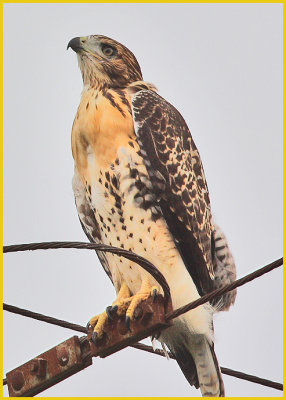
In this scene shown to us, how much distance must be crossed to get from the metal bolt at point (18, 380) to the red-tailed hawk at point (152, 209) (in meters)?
1.16

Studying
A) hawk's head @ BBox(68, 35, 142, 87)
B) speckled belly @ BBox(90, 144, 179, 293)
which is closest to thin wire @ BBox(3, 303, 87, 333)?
speckled belly @ BBox(90, 144, 179, 293)

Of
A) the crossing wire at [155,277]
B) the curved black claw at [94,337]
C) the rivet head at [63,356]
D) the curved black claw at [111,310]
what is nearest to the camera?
the crossing wire at [155,277]

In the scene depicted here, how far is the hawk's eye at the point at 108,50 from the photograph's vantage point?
300 inches

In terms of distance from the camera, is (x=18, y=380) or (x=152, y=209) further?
(x=152, y=209)

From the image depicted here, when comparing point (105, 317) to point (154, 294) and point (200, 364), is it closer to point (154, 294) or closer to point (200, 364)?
point (154, 294)

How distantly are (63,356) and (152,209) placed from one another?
165 centimetres

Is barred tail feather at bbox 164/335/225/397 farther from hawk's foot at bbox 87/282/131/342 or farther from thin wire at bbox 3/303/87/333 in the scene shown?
thin wire at bbox 3/303/87/333

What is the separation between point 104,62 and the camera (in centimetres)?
756

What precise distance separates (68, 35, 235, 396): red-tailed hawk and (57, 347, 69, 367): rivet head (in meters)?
0.99

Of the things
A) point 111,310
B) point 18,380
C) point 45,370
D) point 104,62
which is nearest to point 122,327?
point 111,310

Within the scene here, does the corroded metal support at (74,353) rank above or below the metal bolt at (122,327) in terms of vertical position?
below

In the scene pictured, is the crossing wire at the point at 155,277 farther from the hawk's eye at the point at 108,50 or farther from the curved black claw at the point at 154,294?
the hawk's eye at the point at 108,50

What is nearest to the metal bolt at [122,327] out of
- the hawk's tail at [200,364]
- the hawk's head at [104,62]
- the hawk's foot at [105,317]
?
the hawk's foot at [105,317]

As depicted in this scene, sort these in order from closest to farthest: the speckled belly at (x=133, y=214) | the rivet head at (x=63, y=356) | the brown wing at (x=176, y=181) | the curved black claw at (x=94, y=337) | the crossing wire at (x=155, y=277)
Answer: the crossing wire at (x=155, y=277), the rivet head at (x=63, y=356), the curved black claw at (x=94, y=337), the speckled belly at (x=133, y=214), the brown wing at (x=176, y=181)
